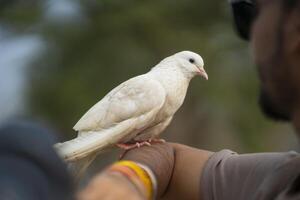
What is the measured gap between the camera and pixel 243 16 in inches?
53.6

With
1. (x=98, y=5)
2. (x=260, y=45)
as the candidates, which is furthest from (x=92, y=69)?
(x=260, y=45)

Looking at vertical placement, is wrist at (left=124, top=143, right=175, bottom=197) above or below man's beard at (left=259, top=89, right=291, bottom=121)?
below

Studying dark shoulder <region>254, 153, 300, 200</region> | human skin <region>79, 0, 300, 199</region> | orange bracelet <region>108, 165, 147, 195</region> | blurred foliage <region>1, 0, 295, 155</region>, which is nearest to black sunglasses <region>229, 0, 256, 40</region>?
human skin <region>79, 0, 300, 199</region>

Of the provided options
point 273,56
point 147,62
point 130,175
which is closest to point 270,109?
point 273,56

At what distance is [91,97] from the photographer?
6375 mm

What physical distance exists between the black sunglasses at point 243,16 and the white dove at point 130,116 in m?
0.37

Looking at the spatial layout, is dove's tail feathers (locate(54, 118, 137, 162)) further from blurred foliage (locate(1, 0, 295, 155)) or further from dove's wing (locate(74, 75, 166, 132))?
blurred foliage (locate(1, 0, 295, 155))

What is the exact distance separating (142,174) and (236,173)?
27 centimetres

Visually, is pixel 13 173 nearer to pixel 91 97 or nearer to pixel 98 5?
pixel 91 97

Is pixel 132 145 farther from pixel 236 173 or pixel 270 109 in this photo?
pixel 270 109

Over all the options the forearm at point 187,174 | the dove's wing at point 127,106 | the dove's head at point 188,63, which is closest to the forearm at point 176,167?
the forearm at point 187,174

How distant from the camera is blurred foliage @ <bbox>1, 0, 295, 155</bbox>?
6.57 meters

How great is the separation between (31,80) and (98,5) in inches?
47.2

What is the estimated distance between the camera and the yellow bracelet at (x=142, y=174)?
4.71 feet
